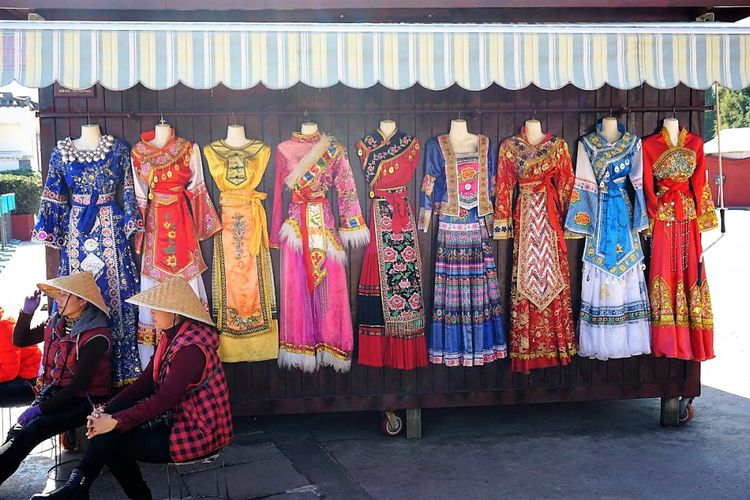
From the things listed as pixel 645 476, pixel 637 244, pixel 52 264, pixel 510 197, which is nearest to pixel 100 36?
pixel 52 264

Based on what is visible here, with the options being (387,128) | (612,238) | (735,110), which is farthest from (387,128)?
(735,110)

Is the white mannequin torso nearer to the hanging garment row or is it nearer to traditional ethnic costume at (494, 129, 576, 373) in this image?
the hanging garment row

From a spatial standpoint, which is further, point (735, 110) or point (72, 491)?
point (735, 110)

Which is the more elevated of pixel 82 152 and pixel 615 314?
pixel 82 152

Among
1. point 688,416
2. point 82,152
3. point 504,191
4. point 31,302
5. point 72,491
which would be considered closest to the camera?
point 72,491

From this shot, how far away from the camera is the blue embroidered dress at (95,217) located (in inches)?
195

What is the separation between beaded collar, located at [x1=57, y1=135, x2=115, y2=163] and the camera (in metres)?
4.93

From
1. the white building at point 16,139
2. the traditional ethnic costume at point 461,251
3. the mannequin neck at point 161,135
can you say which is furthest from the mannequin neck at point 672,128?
the white building at point 16,139

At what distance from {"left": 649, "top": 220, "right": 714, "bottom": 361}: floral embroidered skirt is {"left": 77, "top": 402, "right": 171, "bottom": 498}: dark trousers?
3.14 metres

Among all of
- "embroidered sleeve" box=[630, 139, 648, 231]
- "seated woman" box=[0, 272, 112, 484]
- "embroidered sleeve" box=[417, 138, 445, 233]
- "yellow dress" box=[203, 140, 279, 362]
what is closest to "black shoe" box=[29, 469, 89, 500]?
"seated woman" box=[0, 272, 112, 484]

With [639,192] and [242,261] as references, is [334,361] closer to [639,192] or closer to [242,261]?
[242,261]

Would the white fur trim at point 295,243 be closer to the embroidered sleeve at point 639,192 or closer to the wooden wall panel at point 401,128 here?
the wooden wall panel at point 401,128

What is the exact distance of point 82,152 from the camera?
16.2 ft

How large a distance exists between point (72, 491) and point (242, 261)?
5.82ft
